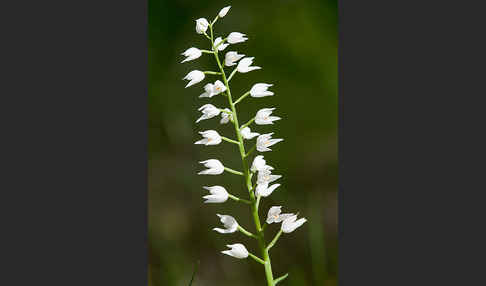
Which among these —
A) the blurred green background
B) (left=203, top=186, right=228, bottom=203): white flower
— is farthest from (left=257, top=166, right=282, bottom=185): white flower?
the blurred green background

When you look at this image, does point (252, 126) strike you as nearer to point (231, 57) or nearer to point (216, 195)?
point (231, 57)

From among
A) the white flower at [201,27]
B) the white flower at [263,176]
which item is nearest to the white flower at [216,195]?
the white flower at [263,176]

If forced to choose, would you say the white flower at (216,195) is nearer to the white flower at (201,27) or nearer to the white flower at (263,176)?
the white flower at (263,176)

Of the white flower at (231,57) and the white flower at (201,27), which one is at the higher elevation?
the white flower at (201,27)

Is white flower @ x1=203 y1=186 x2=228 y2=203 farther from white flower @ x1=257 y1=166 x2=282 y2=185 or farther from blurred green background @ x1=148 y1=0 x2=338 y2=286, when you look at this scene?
blurred green background @ x1=148 y1=0 x2=338 y2=286

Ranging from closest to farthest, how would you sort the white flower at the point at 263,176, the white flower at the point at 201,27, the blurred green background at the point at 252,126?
the white flower at the point at 263,176, the white flower at the point at 201,27, the blurred green background at the point at 252,126

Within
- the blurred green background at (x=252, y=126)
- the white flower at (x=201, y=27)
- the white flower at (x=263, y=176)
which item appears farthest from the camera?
the blurred green background at (x=252, y=126)

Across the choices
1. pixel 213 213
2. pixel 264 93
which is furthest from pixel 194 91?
pixel 264 93

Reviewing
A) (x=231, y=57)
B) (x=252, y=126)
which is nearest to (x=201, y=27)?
(x=231, y=57)
